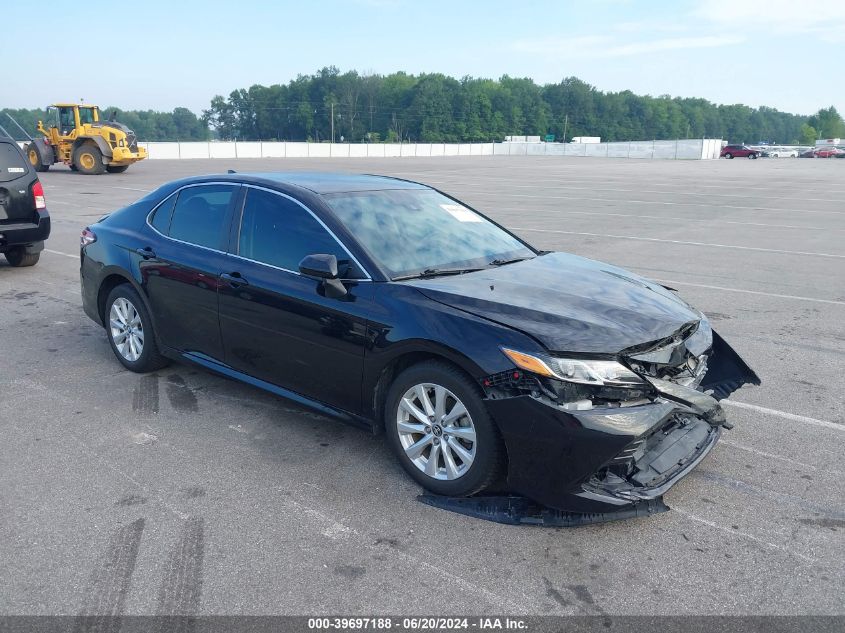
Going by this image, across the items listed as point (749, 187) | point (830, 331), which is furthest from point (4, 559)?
point (749, 187)

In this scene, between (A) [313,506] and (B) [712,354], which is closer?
(A) [313,506]

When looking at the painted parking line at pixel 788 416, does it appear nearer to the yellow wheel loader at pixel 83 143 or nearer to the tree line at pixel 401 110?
the yellow wheel loader at pixel 83 143

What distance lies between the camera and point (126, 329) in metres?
5.50

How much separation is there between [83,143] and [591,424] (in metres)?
29.1

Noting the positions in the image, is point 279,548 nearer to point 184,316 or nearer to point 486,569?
point 486,569

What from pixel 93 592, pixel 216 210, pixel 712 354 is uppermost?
pixel 216 210

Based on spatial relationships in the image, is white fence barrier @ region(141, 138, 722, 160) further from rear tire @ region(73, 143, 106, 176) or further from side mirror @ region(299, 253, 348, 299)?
side mirror @ region(299, 253, 348, 299)

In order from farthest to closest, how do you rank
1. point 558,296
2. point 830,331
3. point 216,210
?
point 830,331 < point 216,210 < point 558,296

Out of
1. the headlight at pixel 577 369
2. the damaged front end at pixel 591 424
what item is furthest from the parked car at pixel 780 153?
the headlight at pixel 577 369

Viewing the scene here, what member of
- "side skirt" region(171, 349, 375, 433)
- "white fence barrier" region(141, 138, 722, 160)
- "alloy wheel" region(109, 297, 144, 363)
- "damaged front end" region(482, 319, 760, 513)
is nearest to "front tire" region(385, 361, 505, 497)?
"damaged front end" region(482, 319, 760, 513)

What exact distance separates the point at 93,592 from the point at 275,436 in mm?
1614

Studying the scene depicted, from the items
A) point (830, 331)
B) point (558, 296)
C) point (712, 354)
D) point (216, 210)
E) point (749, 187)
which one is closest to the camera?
point (558, 296)

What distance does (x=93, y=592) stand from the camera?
2859 mm

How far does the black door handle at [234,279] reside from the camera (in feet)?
14.5
